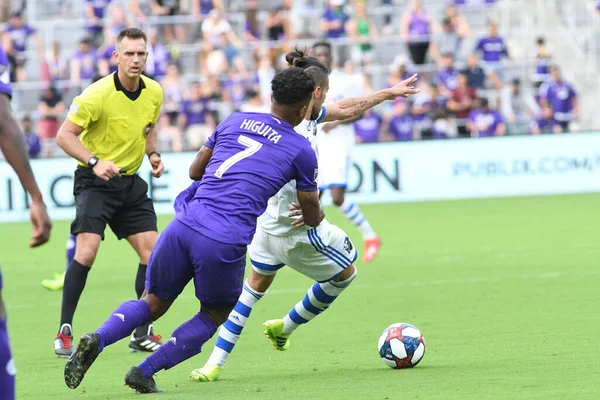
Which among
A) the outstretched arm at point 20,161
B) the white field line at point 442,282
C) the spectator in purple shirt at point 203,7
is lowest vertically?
the white field line at point 442,282

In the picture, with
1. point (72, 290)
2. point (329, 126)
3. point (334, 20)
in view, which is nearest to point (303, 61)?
point (72, 290)

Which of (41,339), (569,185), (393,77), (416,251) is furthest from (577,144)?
(41,339)

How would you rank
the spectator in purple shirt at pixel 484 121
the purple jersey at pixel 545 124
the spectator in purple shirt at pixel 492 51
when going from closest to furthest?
the spectator in purple shirt at pixel 484 121 → the purple jersey at pixel 545 124 → the spectator in purple shirt at pixel 492 51

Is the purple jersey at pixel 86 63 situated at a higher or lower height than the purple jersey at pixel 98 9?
lower

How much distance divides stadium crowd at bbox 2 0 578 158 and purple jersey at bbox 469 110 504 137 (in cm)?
2

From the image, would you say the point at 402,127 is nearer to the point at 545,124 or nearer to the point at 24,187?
the point at 545,124

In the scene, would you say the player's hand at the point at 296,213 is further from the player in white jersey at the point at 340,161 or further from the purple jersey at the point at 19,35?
the purple jersey at the point at 19,35

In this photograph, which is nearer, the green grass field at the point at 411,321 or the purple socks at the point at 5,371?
the purple socks at the point at 5,371

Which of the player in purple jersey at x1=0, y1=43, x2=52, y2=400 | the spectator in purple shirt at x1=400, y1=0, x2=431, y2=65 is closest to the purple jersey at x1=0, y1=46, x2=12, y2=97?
the player in purple jersey at x1=0, y1=43, x2=52, y2=400

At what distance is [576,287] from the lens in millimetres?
11016

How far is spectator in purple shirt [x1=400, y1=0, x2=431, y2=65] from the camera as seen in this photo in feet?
87.1

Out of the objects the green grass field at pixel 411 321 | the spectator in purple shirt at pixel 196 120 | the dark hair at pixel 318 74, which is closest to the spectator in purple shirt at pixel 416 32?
the spectator in purple shirt at pixel 196 120

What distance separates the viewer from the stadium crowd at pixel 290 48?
24.5 meters

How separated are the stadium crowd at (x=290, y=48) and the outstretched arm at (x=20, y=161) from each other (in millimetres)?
18702
